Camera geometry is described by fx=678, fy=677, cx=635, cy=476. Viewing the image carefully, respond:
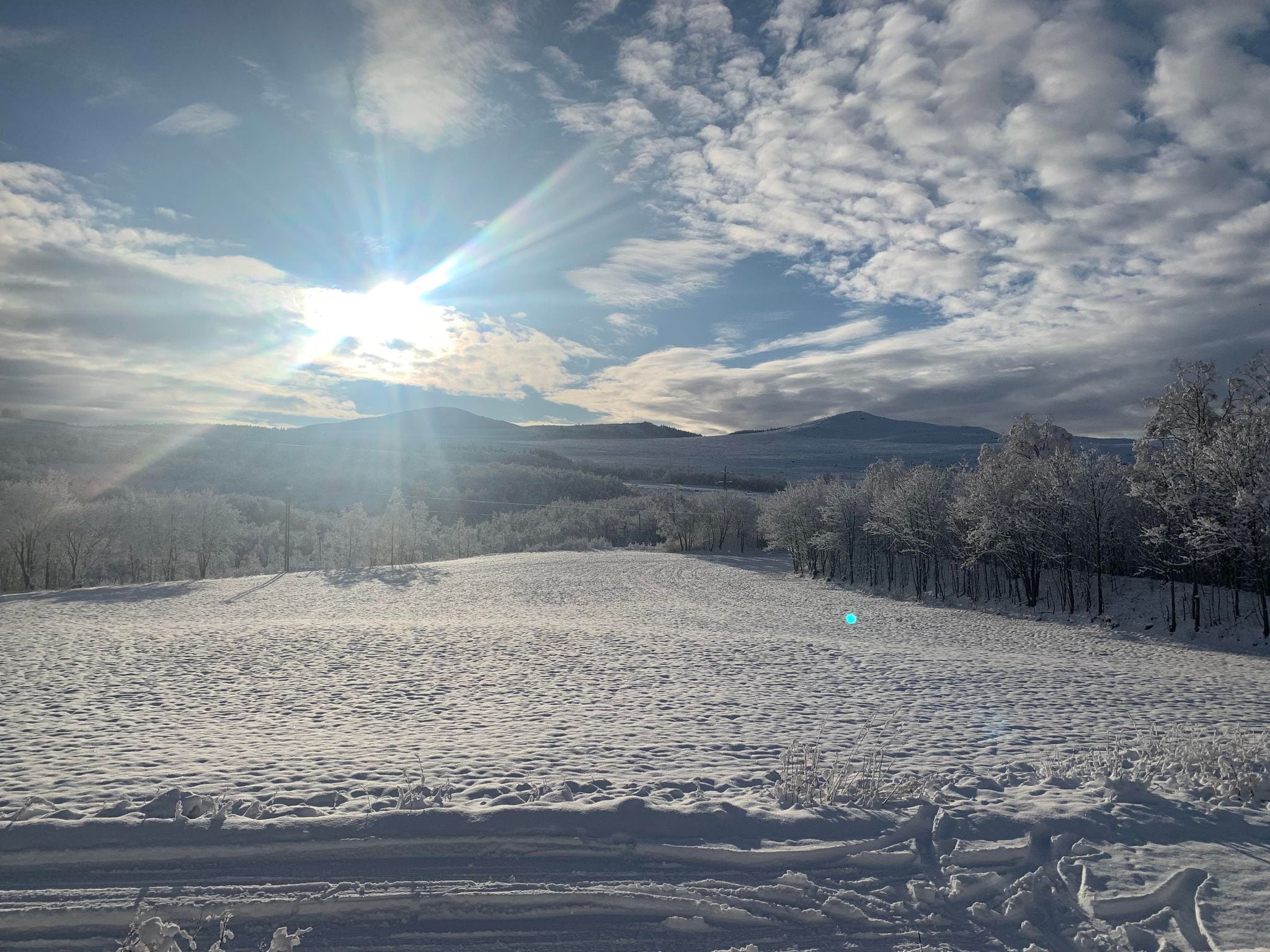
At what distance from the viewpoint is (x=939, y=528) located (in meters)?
42.7

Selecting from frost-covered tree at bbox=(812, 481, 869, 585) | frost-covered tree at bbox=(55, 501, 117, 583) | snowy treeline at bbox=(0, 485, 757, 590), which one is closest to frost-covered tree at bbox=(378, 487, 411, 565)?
snowy treeline at bbox=(0, 485, 757, 590)

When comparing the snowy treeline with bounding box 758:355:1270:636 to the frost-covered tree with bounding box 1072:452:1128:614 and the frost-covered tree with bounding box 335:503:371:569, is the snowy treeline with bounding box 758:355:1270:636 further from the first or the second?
the frost-covered tree with bounding box 335:503:371:569

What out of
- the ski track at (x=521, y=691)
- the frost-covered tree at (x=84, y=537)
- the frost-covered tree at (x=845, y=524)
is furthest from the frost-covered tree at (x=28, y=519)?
the frost-covered tree at (x=845, y=524)

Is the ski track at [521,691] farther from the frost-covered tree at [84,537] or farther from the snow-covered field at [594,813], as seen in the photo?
the frost-covered tree at [84,537]

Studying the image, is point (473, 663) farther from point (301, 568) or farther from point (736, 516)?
point (736, 516)

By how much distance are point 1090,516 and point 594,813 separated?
34443 mm

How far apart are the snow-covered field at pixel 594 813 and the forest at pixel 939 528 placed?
44.1 ft

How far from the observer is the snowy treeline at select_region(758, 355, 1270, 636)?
2530 cm

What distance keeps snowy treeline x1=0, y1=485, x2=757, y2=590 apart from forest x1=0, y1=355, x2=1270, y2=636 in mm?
160

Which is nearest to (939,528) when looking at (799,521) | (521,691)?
(799,521)

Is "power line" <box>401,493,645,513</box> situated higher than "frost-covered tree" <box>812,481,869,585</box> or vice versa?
"power line" <box>401,493,645,513</box>

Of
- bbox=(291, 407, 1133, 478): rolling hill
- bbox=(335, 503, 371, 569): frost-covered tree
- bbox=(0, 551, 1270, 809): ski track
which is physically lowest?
bbox=(0, 551, 1270, 809): ski track

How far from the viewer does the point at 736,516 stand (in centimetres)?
7656

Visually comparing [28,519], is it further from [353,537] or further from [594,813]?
[594,813]
